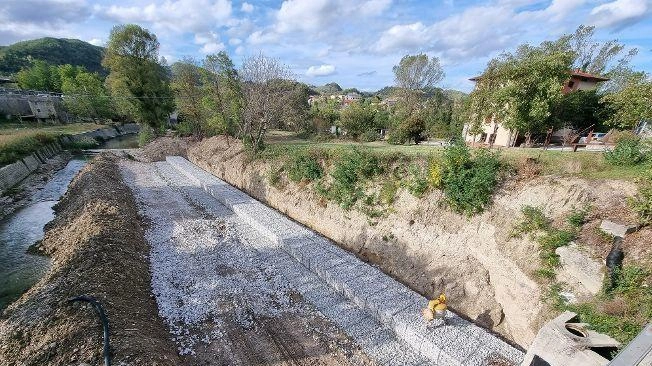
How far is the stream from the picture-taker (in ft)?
28.3

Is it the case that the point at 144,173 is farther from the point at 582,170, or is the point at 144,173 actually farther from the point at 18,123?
the point at 18,123

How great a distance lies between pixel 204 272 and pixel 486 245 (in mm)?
8451

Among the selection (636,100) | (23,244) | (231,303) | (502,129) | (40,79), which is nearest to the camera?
(231,303)

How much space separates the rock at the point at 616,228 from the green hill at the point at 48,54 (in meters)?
108

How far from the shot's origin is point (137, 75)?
1265 inches

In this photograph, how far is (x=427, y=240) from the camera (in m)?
9.26

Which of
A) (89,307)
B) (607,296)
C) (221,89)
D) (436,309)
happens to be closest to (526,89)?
(607,296)

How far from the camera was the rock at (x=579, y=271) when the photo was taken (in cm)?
597

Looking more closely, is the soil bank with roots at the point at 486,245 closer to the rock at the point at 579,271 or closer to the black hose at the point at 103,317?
the rock at the point at 579,271

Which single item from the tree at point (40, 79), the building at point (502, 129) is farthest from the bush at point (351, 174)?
the tree at point (40, 79)

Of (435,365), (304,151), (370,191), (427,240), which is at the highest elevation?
(304,151)

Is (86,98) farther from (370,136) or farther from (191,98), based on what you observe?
(370,136)

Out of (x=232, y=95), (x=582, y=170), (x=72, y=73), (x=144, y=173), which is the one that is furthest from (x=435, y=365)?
(x=72, y=73)

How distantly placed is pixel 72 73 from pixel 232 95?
167 ft
